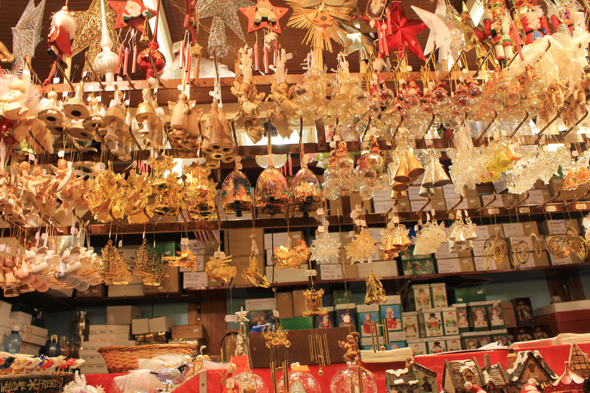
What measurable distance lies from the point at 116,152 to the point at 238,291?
9.15ft

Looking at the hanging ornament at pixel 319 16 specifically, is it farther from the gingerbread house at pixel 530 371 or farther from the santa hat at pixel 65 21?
the gingerbread house at pixel 530 371

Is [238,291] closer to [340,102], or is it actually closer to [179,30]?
[179,30]

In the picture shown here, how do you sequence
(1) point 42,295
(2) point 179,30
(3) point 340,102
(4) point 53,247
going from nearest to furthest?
(3) point 340,102
(4) point 53,247
(2) point 179,30
(1) point 42,295

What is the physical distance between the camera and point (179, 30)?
3.83 metres

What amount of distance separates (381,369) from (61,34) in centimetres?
231

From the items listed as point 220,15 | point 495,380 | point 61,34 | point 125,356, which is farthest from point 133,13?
point 495,380

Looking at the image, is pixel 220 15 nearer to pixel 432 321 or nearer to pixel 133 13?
pixel 133 13

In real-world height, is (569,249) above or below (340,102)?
below

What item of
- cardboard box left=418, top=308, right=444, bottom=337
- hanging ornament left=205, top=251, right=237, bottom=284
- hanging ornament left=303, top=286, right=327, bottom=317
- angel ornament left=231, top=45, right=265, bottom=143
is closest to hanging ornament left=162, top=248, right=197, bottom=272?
hanging ornament left=205, top=251, right=237, bottom=284

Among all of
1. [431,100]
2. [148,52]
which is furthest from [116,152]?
[431,100]

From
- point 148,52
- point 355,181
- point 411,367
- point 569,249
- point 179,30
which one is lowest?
point 411,367

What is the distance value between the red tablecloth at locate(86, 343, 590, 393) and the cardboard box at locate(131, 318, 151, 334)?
1680 millimetres

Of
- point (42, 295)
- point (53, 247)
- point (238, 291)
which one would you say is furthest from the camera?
point (238, 291)

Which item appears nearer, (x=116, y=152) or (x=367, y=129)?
(x=116, y=152)
